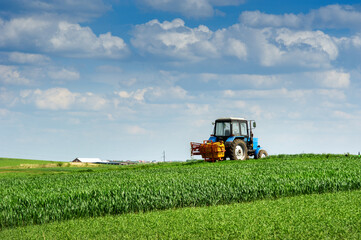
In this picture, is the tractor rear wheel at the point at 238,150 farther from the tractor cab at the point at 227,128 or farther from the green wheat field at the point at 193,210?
the green wheat field at the point at 193,210

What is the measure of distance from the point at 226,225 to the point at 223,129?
65.2 feet

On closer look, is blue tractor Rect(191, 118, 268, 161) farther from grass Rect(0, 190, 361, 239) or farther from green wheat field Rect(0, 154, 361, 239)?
grass Rect(0, 190, 361, 239)

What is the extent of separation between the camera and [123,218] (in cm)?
1223

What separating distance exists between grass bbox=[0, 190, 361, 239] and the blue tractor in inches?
602

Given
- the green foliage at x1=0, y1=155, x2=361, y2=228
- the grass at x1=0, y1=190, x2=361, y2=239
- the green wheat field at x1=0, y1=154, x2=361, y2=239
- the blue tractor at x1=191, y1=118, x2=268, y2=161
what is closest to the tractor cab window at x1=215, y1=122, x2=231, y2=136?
the blue tractor at x1=191, y1=118, x2=268, y2=161

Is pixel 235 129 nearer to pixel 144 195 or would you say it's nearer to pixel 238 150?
pixel 238 150

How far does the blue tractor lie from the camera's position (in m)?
28.8

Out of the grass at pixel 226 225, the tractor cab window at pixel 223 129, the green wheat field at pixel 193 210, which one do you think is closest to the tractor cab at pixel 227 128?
the tractor cab window at pixel 223 129

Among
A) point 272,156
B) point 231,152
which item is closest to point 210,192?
point 231,152

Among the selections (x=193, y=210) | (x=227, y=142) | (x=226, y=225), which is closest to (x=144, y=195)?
(x=193, y=210)

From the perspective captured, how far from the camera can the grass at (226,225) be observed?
9.73 m

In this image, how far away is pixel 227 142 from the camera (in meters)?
29.4

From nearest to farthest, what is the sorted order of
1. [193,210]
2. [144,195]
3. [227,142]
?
[193,210], [144,195], [227,142]

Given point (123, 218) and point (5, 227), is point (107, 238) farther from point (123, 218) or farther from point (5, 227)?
point (5, 227)
